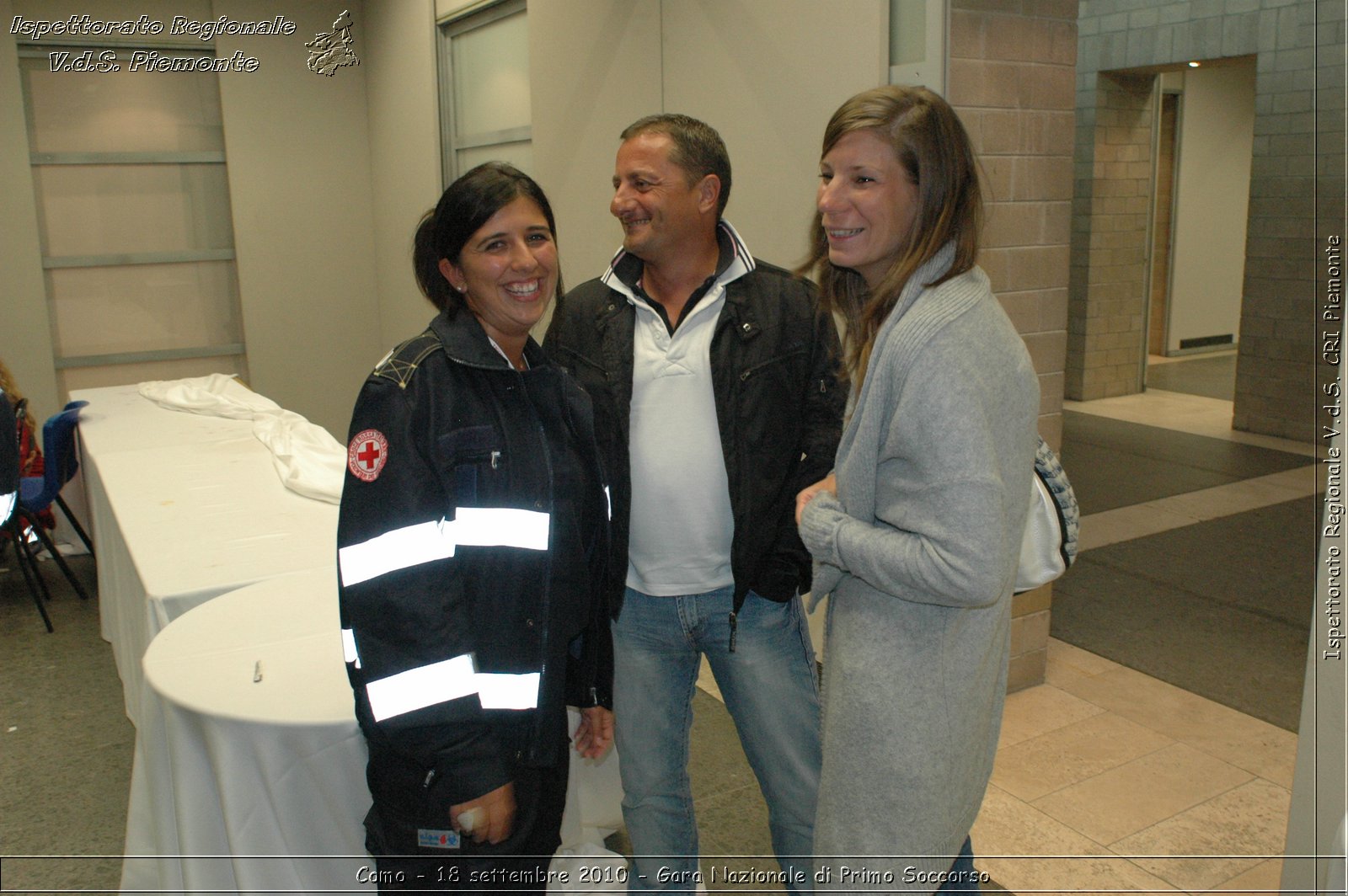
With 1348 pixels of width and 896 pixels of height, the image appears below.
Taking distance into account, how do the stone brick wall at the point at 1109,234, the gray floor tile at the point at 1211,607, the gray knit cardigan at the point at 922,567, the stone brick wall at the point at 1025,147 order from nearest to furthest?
the gray knit cardigan at the point at 922,567
the stone brick wall at the point at 1025,147
the gray floor tile at the point at 1211,607
the stone brick wall at the point at 1109,234

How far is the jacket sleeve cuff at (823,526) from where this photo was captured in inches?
55.8

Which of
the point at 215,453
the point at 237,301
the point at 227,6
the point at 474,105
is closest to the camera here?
the point at 215,453

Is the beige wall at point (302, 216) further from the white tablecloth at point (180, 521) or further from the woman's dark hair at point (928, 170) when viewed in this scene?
the woman's dark hair at point (928, 170)

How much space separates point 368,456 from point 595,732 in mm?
755

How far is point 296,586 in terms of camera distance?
2.51 metres

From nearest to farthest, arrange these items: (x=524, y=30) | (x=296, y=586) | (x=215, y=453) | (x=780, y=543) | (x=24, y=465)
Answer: (x=780, y=543), (x=296, y=586), (x=215, y=453), (x=24, y=465), (x=524, y=30)

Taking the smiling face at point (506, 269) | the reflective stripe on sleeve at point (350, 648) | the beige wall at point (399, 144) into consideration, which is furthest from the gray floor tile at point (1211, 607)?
the beige wall at point (399, 144)

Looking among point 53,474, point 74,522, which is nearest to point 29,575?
point 53,474

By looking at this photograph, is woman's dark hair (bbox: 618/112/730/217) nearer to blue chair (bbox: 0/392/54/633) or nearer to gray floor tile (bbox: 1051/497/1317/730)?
gray floor tile (bbox: 1051/497/1317/730)

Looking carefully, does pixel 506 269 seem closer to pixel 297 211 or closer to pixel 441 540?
pixel 441 540

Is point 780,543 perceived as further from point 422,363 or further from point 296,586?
point 296,586

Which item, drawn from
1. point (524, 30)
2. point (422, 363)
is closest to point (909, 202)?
point (422, 363)

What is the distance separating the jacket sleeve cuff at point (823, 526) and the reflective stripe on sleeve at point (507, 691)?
466mm

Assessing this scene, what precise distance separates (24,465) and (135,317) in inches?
88.1
